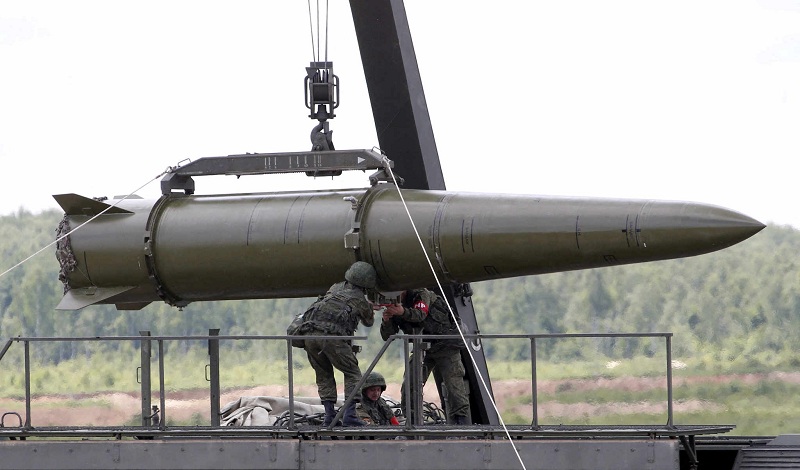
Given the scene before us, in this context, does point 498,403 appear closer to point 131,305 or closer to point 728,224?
point 131,305

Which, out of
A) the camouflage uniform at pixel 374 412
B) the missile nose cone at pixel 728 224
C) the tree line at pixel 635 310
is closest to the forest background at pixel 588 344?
the tree line at pixel 635 310

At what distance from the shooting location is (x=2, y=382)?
20.7 meters

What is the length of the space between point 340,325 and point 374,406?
939mm

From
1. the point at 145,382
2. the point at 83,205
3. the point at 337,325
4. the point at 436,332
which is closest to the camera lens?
the point at 337,325

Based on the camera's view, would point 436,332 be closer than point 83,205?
Yes

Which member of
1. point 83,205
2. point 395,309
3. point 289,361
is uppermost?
point 83,205

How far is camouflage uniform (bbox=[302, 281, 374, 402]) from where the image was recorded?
9.79 m

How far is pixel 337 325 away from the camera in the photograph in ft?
32.1

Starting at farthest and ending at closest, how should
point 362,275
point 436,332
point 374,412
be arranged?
1. point 436,332
2. point 374,412
3. point 362,275

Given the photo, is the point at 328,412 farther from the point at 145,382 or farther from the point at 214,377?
the point at 145,382

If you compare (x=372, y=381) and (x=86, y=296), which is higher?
(x=86, y=296)

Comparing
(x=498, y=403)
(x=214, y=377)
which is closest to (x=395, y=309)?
(x=214, y=377)

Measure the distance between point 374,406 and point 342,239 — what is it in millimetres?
1286

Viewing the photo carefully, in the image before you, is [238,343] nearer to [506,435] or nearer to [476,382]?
[476,382]
